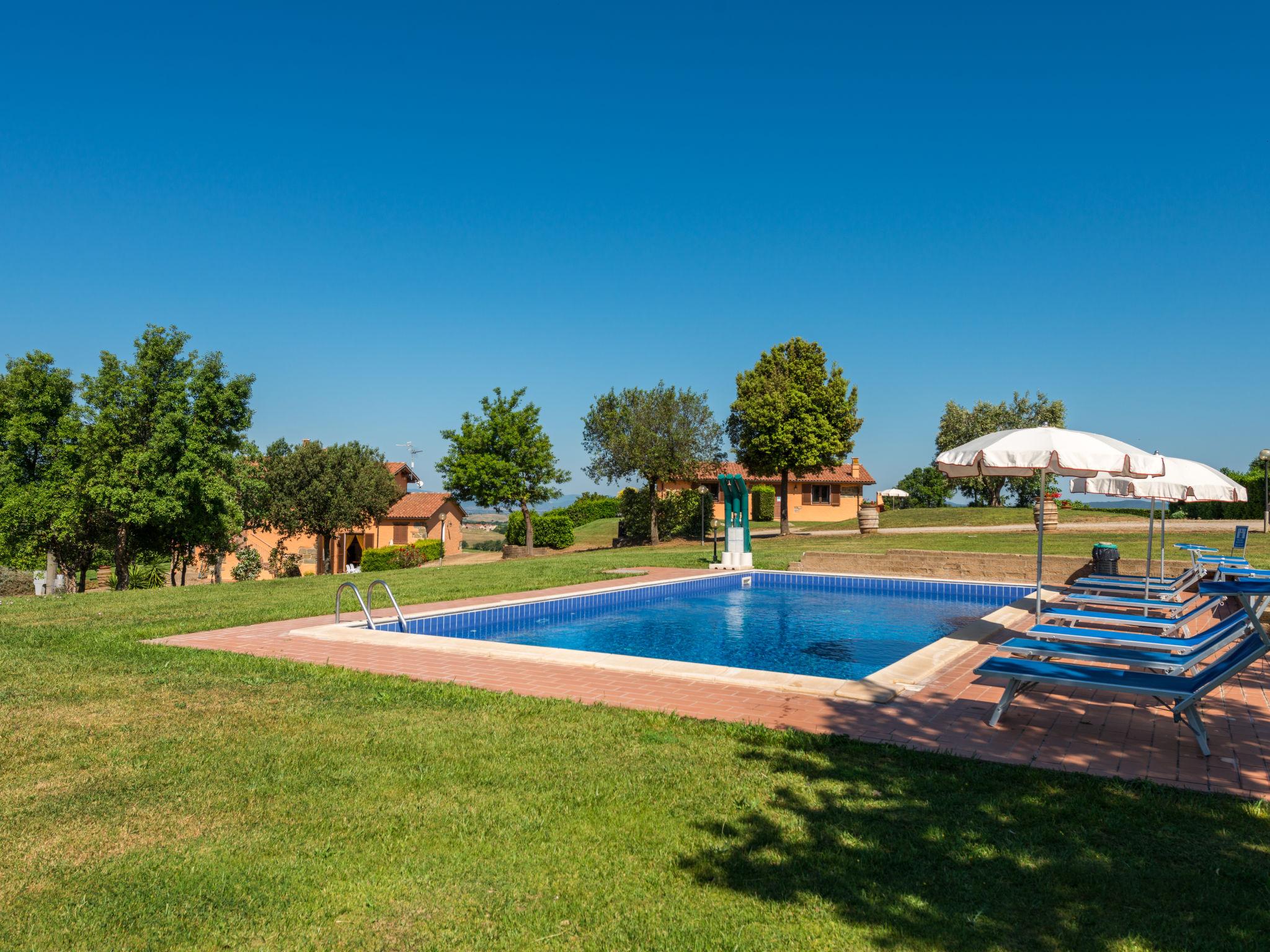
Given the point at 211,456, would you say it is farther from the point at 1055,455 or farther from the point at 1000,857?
the point at 1000,857

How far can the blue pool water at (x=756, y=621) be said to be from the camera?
1060 centimetres

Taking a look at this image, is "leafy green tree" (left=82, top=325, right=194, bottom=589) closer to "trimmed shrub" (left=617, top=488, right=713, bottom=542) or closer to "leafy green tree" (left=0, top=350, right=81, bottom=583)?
"leafy green tree" (left=0, top=350, right=81, bottom=583)

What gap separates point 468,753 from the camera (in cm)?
487

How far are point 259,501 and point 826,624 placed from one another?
2781cm

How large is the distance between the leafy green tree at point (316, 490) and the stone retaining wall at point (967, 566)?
22.8m

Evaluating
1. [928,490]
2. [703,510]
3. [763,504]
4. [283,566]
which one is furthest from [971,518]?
[283,566]

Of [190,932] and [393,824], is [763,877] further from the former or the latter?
[190,932]

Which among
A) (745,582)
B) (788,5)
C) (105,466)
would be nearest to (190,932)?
(745,582)

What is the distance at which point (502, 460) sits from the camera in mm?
33969

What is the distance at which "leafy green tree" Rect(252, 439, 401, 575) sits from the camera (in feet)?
110

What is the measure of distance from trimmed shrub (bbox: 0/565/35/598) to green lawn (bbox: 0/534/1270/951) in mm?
29584

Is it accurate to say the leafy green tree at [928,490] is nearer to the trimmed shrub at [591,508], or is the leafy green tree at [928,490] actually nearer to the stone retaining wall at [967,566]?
the trimmed shrub at [591,508]

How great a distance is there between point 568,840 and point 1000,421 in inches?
2129

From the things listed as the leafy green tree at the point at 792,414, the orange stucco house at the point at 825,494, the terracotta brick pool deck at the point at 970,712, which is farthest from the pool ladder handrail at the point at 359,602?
the orange stucco house at the point at 825,494
